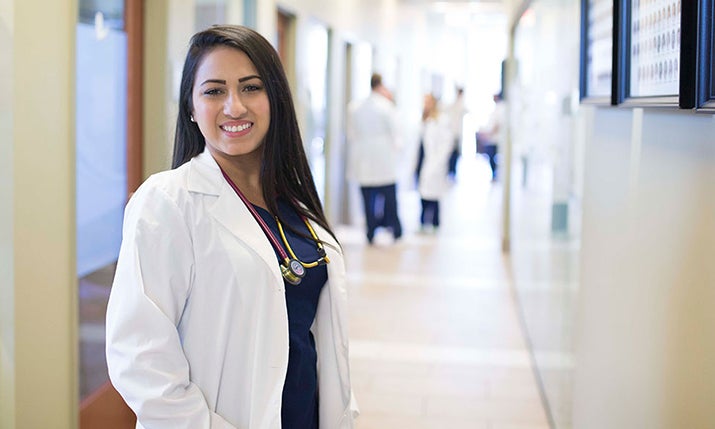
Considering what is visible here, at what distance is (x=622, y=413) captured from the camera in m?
2.74

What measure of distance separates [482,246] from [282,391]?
29.3 feet

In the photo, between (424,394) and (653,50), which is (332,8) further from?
(653,50)

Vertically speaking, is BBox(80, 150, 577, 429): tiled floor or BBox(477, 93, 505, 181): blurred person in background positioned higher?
BBox(477, 93, 505, 181): blurred person in background

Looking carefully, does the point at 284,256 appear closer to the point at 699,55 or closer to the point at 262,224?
the point at 262,224

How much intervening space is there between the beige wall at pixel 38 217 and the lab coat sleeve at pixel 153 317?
1342mm

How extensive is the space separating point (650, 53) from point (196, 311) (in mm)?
1334

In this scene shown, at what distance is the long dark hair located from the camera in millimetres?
1886

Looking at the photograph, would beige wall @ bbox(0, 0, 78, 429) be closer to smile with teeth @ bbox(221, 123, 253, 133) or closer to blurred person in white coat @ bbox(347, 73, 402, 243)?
smile with teeth @ bbox(221, 123, 253, 133)

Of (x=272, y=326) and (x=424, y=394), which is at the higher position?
(x=272, y=326)

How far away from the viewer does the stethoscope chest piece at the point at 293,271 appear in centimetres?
186

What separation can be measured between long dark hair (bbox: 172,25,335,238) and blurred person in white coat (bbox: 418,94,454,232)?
30.2 ft

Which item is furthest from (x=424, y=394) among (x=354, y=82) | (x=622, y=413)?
(x=354, y=82)

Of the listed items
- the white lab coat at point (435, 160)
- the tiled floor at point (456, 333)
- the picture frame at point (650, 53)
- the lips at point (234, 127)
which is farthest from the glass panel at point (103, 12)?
the white lab coat at point (435, 160)

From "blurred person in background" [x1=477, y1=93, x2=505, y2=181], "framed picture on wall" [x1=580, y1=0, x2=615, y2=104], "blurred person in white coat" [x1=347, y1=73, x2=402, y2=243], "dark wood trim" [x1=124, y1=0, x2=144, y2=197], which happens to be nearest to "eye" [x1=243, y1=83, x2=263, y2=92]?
"framed picture on wall" [x1=580, y1=0, x2=615, y2=104]
